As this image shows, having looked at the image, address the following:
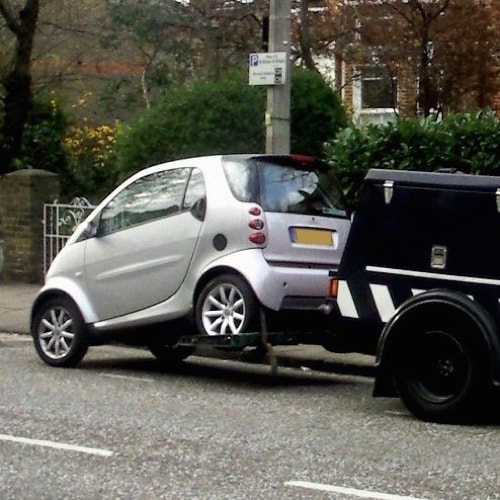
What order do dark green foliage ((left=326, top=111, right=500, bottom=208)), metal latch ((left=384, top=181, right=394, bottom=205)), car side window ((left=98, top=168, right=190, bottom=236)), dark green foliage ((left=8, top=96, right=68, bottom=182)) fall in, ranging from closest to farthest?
metal latch ((left=384, top=181, right=394, bottom=205))
car side window ((left=98, top=168, right=190, bottom=236))
dark green foliage ((left=326, top=111, right=500, bottom=208))
dark green foliage ((left=8, top=96, right=68, bottom=182))

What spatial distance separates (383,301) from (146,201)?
2854 millimetres

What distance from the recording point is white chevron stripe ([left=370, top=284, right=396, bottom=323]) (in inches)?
363

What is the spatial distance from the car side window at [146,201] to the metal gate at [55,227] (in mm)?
6487

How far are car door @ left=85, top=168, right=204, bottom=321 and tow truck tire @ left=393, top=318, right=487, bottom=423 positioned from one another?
8.03ft

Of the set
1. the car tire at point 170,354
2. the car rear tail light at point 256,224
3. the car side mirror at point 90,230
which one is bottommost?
the car tire at point 170,354

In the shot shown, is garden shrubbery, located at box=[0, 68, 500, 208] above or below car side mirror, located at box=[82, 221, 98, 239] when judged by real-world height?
above

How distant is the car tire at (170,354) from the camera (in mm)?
12047

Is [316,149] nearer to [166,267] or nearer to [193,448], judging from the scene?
[166,267]

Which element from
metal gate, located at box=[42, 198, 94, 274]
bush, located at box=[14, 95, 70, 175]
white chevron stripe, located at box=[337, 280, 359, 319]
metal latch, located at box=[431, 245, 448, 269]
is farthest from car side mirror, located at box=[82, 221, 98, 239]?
bush, located at box=[14, 95, 70, 175]

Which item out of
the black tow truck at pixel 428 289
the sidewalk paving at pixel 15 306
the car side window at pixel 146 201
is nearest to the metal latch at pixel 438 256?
the black tow truck at pixel 428 289

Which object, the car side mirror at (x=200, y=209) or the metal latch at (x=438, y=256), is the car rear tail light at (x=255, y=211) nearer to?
the car side mirror at (x=200, y=209)

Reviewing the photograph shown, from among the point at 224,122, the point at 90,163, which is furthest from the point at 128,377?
the point at 90,163

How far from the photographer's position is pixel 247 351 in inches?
477

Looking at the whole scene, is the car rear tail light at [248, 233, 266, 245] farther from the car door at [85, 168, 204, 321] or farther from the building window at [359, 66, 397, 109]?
the building window at [359, 66, 397, 109]
